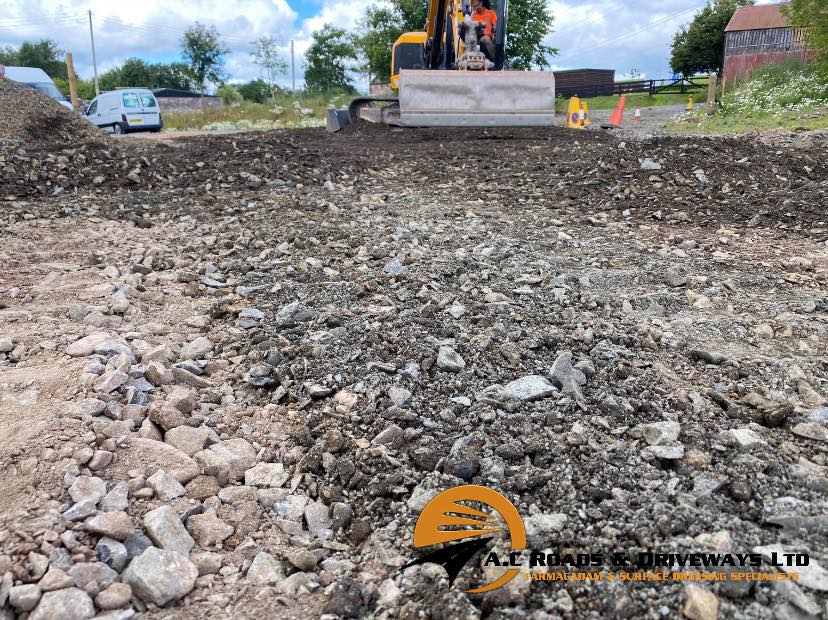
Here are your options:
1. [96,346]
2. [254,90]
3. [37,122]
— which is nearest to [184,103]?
[254,90]

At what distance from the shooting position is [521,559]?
1.73 metres

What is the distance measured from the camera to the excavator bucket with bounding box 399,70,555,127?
11148 millimetres

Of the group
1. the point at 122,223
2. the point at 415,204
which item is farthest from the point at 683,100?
the point at 122,223

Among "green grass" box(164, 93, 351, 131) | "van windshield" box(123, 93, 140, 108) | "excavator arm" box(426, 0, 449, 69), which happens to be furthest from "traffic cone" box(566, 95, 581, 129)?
"van windshield" box(123, 93, 140, 108)

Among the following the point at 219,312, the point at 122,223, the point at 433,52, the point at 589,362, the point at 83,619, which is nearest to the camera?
the point at 83,619

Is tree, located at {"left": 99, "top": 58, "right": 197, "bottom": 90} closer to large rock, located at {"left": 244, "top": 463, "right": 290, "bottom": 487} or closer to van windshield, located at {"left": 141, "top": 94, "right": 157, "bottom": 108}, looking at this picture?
van windshield, located at {"left": 141, "top": 94, "right": 157, "bottom": 108}

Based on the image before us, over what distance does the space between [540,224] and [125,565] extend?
468 cm

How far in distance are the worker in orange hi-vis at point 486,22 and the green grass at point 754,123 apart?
5.26 m

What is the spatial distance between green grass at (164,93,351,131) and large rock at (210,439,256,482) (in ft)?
69.4

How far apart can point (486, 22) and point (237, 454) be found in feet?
37.2

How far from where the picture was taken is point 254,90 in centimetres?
5078

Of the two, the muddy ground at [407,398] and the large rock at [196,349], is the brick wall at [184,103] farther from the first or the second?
the large rock at [196,349]

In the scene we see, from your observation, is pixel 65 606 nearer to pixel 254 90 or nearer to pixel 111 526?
pixel 111 526

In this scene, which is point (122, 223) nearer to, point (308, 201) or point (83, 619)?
point (308, 201)
